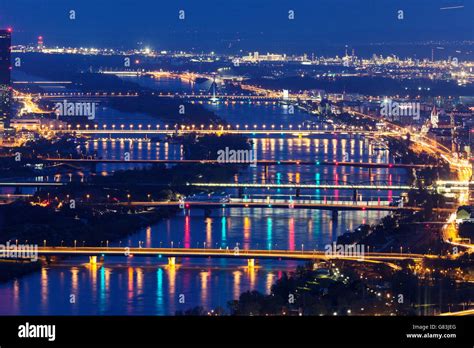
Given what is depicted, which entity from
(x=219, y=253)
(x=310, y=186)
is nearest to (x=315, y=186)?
(x=310, y=186)

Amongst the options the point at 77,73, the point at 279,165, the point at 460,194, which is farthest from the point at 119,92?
the point at 460,194

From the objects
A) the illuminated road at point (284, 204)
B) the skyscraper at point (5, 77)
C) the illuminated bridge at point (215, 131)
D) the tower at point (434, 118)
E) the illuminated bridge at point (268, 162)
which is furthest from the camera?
the skyscraper at point (5, 77)

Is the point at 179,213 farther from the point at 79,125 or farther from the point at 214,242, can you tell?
the point at 79,125

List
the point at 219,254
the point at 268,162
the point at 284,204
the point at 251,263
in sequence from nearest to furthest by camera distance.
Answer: the point at 251,263, the point at 219,254, the point at 284,204, the point at 268,162

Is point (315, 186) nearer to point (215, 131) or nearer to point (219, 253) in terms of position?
point (219, 253)

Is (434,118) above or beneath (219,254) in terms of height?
above

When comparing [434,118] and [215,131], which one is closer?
[215,131]

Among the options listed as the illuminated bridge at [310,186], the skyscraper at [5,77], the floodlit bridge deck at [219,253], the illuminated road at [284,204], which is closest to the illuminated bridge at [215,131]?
the skyscraper at [5,77]

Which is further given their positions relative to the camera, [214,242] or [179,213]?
[179,213]

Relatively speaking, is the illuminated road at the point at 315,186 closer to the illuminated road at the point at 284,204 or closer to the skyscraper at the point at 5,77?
the illuminated road at the point at 284,204
